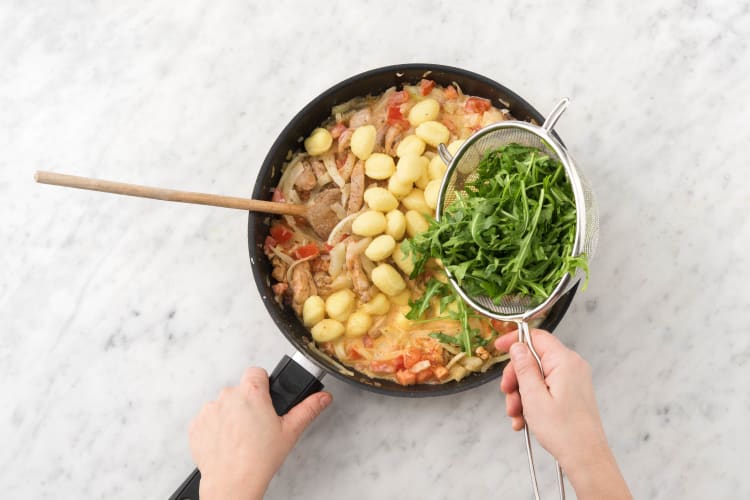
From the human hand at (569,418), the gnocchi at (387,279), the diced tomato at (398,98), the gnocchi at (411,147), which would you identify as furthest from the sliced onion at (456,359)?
the diced tomato at (398,98)

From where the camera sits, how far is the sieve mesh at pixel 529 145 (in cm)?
199

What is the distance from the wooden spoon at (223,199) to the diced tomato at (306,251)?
0.18ft

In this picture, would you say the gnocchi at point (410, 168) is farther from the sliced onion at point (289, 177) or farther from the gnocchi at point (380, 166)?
the sliced onion at point (289, 177)

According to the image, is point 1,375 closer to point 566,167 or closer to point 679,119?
point 566,167

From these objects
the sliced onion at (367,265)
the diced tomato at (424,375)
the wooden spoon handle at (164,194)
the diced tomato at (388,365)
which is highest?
the wooden spoon handle at (164,194)

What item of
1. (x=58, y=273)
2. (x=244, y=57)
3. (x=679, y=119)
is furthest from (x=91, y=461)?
(x=679, y=119)

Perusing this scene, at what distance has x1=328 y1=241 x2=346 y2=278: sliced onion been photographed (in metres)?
2.38

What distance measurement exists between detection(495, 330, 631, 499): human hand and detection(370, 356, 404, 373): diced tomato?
55cm

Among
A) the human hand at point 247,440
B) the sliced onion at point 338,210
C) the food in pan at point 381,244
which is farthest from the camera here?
the sliced onion at point 338,210

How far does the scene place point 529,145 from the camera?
222 centimetres

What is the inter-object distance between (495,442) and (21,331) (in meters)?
1.93

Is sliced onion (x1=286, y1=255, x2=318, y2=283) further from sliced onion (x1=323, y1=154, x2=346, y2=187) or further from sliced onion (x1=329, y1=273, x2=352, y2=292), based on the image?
sliced onion (x1=323, y1=154, x2=346, y2=187)

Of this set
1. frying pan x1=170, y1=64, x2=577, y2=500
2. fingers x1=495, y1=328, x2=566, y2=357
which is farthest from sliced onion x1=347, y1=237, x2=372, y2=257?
fingers x1=495, y1=328, x2=566, y2=357

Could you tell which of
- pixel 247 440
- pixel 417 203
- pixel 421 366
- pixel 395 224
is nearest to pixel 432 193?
pixel 417 203
